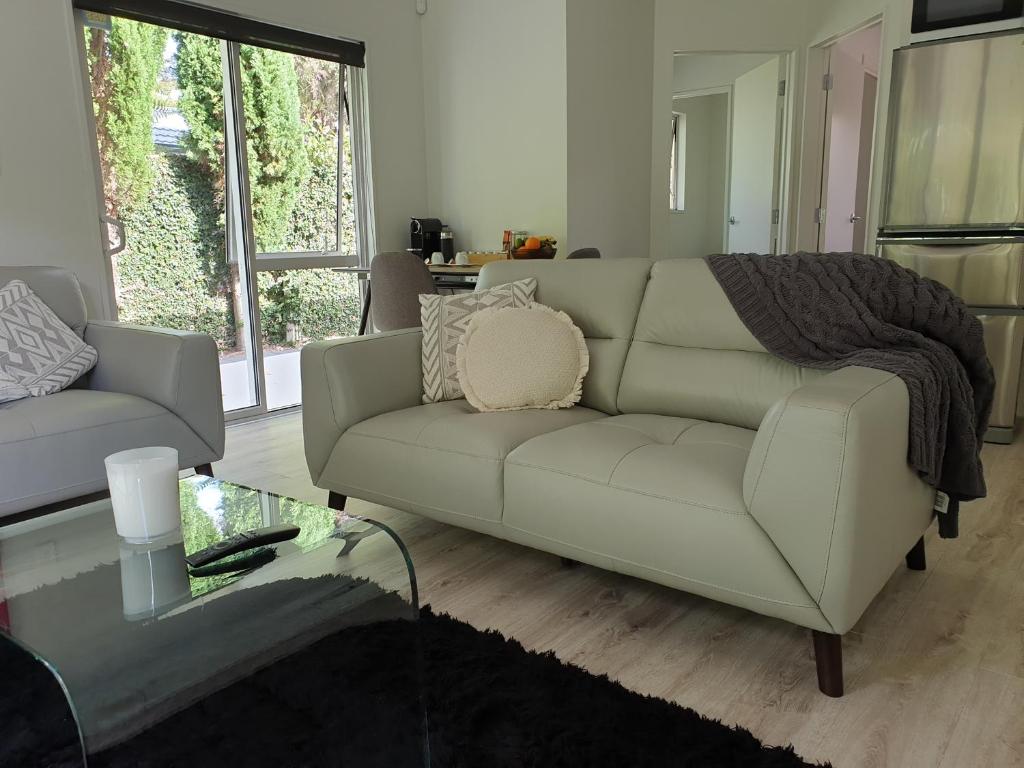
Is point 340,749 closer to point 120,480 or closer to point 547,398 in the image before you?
point 120,480

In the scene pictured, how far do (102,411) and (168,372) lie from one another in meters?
0.27

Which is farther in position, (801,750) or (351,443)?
(351,443)

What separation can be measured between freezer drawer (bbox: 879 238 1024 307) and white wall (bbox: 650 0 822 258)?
1.56 meters

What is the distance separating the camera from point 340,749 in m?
1.42

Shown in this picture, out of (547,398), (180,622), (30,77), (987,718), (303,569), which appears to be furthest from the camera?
(30,77)

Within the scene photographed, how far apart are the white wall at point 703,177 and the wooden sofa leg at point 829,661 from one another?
6.56 m

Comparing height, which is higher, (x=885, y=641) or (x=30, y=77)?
(x=30, y=77)

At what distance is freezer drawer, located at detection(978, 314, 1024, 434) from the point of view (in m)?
3.50

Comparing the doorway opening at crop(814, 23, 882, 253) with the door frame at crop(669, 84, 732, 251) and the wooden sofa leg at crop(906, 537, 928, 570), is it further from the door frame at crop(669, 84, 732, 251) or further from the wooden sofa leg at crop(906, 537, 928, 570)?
the wooden sofa leg at crop(906, 537, 928, 570)

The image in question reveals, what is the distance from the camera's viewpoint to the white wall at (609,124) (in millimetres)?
4484

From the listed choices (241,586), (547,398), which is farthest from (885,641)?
(241,586)

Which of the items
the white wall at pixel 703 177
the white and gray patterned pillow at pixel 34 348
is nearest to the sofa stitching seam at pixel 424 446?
the white and gray patterned pillow at pixel 34 348

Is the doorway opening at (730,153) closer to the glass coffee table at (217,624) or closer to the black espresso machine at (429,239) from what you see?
the black espresso machine at (429,239)

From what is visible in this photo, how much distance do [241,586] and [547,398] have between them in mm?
1290
